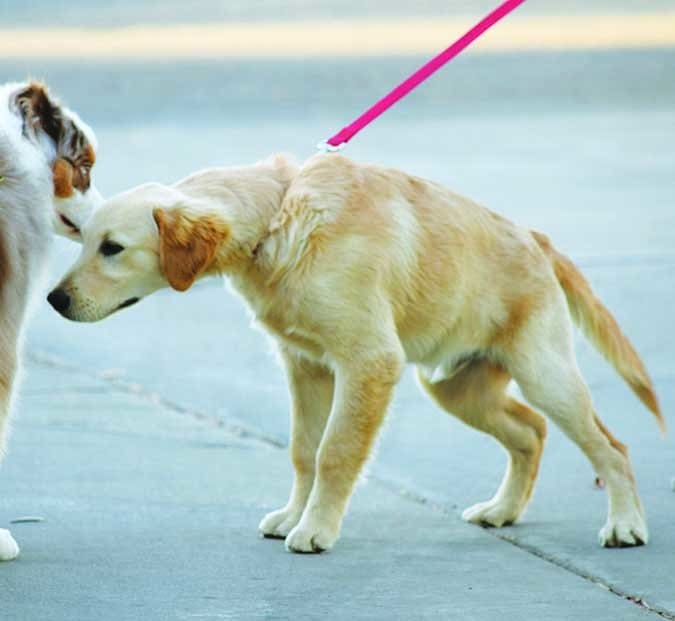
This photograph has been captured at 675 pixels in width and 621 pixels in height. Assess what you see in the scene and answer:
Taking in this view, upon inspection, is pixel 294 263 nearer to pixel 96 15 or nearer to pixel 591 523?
pixel 591 523

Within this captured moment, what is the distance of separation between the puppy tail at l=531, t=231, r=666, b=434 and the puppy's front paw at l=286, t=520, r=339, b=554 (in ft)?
4.37

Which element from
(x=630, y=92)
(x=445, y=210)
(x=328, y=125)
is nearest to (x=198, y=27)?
(x=630, y=92)

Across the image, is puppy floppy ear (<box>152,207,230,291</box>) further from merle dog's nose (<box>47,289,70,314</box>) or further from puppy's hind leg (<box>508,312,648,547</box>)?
puppy's hind leg (<box>508,312,648,547</box>)

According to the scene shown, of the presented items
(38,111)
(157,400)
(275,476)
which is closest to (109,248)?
(38,111)

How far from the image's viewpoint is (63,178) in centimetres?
607

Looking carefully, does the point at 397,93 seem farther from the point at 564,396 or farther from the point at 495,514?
the point at 495,514

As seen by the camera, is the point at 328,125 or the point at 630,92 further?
the point at 630,92

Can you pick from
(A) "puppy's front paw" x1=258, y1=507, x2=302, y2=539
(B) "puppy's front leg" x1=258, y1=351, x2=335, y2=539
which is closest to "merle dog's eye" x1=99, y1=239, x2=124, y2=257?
(B) "puppy's front leg" x1=258, y1=351, x2=335, y2=539

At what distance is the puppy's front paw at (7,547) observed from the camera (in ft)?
18.7

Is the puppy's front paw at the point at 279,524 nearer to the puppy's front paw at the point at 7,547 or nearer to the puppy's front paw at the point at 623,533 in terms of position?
the puppy's front paw at the point at 7,547

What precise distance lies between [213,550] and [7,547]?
67 cm

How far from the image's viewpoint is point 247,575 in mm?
5516

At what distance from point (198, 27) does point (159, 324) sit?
20.1 metres

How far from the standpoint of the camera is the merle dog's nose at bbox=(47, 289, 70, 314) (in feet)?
19.2
